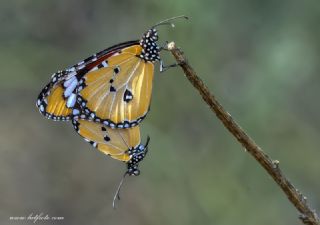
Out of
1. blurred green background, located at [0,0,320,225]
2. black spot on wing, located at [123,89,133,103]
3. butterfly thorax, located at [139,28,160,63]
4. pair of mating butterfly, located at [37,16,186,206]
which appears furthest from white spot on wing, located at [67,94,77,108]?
blurred green background, located at [0,0,320,225]

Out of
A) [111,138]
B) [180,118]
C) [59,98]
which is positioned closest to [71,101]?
[59,98]

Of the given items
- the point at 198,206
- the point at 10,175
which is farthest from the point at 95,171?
the point at 198,206

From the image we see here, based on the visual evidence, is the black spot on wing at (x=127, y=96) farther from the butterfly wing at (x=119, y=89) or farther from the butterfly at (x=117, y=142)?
the butterfly at (x=117, y=142)

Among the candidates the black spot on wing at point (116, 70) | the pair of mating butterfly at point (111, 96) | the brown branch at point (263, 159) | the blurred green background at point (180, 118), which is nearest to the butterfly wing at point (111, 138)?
the pair of mating butterfly at point (111, 96)

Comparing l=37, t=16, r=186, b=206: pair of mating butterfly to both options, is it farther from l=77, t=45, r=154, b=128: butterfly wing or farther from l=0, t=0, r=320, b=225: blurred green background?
l=0, t=0, r=320, b=225: blurred green background

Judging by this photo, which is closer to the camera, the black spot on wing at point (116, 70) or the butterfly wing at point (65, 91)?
the butterfly wing at point (65, 91)

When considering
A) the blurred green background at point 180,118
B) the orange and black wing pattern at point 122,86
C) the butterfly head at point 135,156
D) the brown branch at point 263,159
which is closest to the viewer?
the brown branch at point 263,159

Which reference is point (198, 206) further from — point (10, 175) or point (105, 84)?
point (105, 84)
